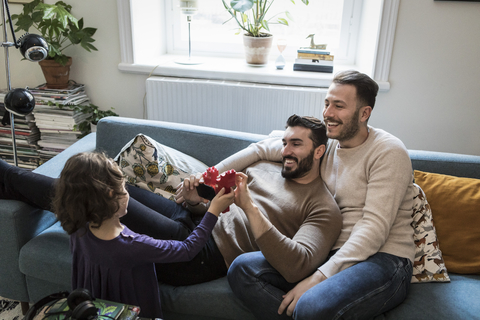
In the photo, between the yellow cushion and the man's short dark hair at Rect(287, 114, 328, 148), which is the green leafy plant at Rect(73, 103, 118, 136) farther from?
the yellow cushion

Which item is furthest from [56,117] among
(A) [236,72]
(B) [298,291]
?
(B) [298,291]

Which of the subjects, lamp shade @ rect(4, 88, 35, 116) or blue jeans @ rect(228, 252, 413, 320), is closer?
blue jeans @ rect(228, 252, 413, 320)

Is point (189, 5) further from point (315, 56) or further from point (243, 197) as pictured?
point (243, 197)

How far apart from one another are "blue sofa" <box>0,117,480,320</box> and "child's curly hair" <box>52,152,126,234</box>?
1.64 ft

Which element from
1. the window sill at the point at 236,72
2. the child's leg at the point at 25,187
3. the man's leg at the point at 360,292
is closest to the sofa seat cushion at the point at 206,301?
the man's leg at the point at 360,292

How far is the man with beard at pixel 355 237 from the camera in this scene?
1328mm

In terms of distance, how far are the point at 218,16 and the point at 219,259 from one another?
6.31 feet

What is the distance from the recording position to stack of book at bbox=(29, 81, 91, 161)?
258cm

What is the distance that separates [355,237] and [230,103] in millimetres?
1399

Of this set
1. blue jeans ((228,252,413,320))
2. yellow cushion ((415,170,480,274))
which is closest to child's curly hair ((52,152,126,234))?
blue jeans ((228,252,413,320))

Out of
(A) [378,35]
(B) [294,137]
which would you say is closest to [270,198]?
(B) [294,137]

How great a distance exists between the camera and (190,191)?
1683 mm

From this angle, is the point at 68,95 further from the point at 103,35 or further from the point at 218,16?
the point at 218,16

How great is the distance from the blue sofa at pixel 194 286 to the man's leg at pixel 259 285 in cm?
9
